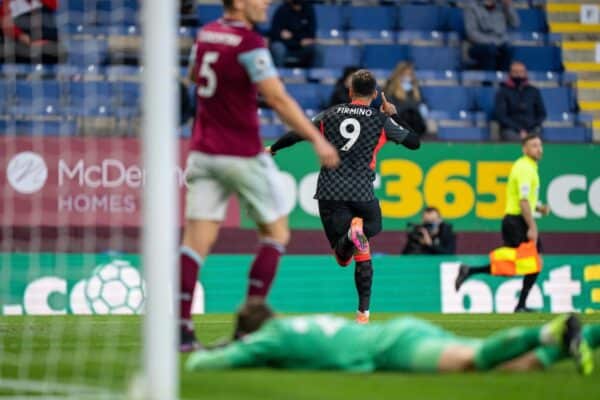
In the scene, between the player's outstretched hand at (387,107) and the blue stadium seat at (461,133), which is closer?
the player's outstretched hand at (387,107)

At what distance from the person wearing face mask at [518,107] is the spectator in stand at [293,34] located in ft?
9.56

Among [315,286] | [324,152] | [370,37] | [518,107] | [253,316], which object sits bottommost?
[315,286]

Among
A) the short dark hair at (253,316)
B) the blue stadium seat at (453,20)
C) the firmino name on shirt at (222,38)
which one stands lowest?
the short dark hair at (253,316)

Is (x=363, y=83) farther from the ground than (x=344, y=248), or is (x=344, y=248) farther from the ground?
(x=363, y=83)

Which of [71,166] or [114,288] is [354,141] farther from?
[71,166]

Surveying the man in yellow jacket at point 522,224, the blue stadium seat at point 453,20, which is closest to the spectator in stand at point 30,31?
the man in yellow jacket at point 522,224

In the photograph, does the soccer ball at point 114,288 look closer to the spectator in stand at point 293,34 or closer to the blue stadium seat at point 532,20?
the spectator in stand at point 293,34

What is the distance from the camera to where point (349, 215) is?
1315cm

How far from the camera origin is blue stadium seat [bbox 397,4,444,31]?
2352 cm

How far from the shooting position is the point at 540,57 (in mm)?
23469

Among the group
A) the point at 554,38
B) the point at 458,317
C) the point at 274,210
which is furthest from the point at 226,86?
the point at 554,38

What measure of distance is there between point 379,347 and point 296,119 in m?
1.71

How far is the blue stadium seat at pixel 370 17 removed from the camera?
23.3 m

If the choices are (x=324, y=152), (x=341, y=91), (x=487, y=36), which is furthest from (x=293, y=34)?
(x=324, y=152)
